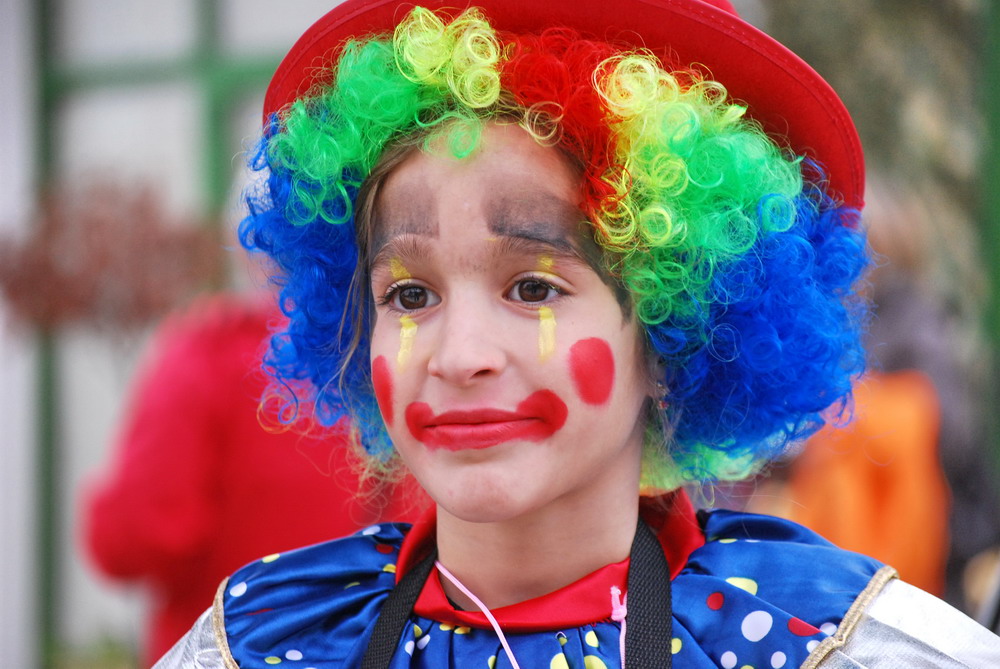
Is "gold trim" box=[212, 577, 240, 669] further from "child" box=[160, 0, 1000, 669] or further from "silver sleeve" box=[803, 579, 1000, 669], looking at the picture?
"silver sleeve" box=[803, 579, 1000, 669]

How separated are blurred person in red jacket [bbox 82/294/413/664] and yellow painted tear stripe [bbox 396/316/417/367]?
58.2 inches

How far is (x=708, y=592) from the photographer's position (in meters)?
1.63

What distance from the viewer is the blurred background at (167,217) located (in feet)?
12.5

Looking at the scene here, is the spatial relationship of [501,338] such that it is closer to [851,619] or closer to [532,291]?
[532,291]

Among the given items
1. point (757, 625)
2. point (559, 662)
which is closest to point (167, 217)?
point (559, 662)

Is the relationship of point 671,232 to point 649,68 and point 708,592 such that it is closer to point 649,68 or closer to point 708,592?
point 649,68

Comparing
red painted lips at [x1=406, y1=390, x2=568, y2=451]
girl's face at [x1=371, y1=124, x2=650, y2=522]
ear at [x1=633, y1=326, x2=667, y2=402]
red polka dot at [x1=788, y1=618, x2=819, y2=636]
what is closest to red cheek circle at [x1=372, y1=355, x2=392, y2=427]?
girl's face at [x1=371, y1=124, x2=650, y2=522]

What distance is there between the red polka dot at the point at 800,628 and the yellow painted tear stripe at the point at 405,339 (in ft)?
2.16

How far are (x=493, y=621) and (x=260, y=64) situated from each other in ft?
16.1

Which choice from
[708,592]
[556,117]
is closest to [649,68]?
[556,117]

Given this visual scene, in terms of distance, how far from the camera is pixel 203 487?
311cm

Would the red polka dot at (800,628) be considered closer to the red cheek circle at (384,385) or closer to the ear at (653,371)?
the ear at (653,371)

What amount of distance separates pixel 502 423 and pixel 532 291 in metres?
0.20

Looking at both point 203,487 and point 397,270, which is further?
point 203,487
